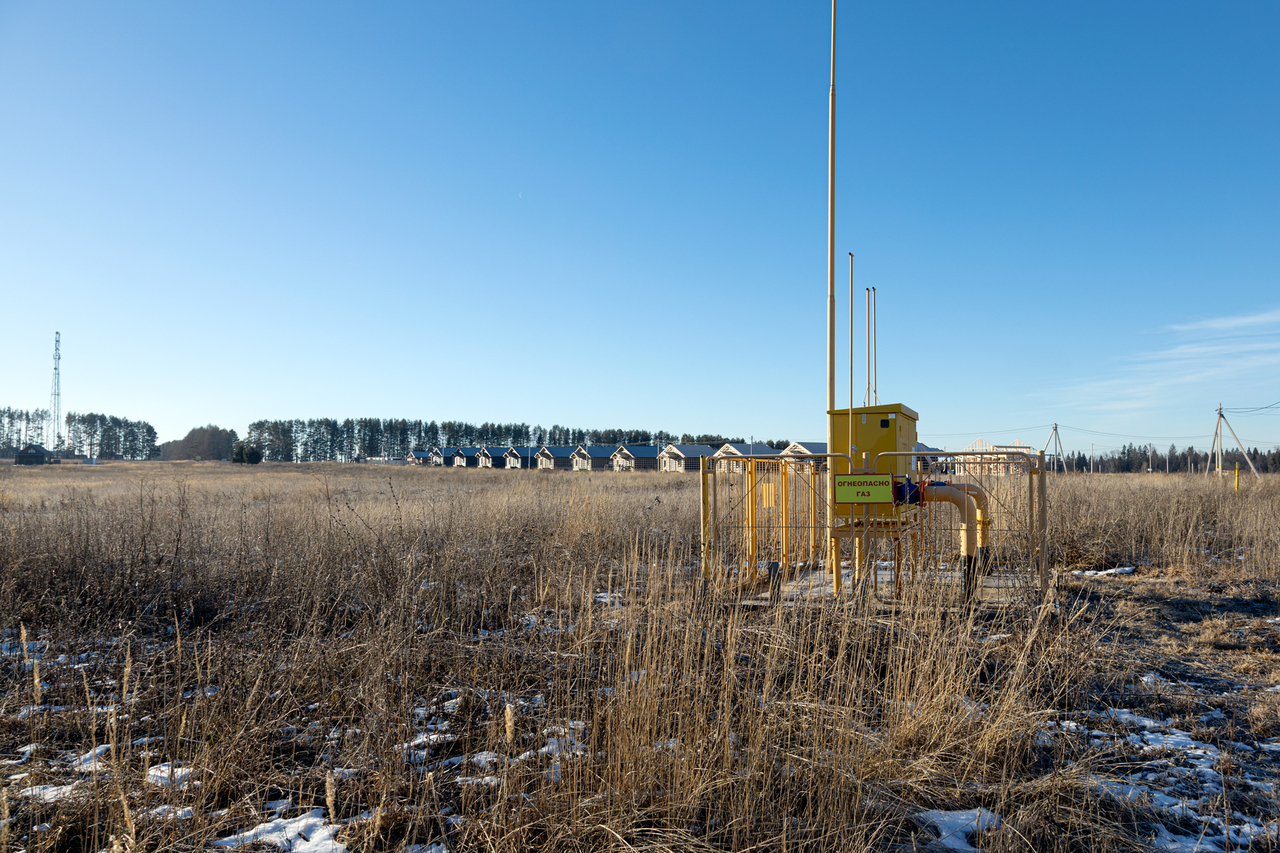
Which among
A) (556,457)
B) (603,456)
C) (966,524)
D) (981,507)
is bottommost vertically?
(966,524)

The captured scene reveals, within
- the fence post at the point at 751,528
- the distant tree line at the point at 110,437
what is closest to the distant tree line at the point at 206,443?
the distant tree line at the point at 110,437

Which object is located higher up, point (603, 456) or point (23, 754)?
point (603, 456)

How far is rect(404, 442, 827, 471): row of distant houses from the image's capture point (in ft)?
244

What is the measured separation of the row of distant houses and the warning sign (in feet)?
183

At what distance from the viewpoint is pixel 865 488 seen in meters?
6.32

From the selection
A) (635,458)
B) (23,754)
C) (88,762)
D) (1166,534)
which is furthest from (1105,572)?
(635,458)

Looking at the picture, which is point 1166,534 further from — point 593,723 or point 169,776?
point 169,776

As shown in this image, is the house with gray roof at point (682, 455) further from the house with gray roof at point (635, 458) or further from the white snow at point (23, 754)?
the white snow at point (23, 754)

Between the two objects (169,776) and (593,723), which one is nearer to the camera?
(169,776)

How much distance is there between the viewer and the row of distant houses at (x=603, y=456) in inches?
2928

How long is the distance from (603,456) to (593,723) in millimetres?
81887

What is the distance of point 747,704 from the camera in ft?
11.4

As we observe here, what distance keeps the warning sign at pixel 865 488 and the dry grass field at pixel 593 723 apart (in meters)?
1.07

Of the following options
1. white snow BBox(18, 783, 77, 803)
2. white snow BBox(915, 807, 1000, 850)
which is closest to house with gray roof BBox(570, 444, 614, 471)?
white snow BBox(18, 783, 77, 803)
